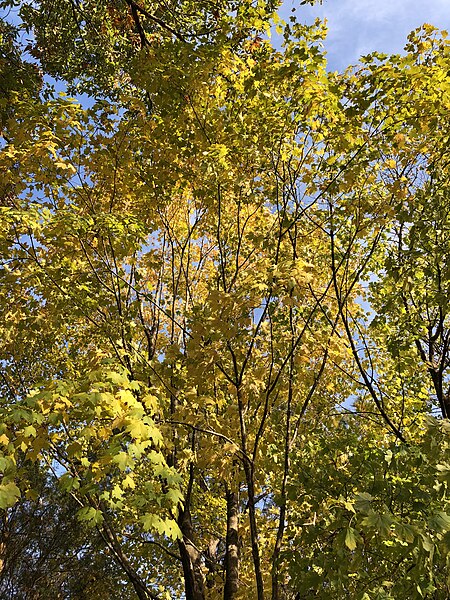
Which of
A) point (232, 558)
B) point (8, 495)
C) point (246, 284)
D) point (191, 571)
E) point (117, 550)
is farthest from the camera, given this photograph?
point (232, 558)

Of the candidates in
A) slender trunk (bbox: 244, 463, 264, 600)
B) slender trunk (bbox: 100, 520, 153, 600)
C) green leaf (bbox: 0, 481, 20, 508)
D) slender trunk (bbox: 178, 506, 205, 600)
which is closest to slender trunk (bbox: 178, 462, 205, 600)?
slender trunk (bbox: 178, 506, 205, 600)

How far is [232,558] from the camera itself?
18.6 feet

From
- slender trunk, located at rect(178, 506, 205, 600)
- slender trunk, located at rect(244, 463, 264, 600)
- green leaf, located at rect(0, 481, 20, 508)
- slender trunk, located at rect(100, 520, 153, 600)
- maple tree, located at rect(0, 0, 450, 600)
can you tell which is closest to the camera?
green leaf, located at rect(0, 481, 20, 508)

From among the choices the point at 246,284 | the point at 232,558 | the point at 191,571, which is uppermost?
the point at 246,284

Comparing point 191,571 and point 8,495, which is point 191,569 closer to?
point 191,571

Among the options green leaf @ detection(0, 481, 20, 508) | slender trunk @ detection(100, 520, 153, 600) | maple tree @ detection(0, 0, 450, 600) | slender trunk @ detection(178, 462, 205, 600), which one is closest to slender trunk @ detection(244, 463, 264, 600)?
maple tree @ detection(0, 0, 450, 600)

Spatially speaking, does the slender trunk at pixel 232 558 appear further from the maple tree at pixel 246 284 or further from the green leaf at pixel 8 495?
the green leaf at pixel 8 495

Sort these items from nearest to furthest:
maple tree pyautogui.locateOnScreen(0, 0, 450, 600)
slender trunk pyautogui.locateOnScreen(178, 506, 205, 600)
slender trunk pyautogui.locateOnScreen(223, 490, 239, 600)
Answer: maple tree pyautogui.locateOnScreen(0, 0, 450, 600) < slender trunk pyautogui.locateOnScreen(178, 506, 205, 600) < slender trunk pyautogui.locateOnScreen(223, 490, 239, 600)

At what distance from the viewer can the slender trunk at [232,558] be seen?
541 cm

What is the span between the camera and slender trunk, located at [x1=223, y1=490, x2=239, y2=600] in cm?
541

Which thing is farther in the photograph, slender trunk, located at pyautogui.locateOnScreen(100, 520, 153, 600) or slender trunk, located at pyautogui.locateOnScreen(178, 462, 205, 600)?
slender trunk, located at pyautogui.locateOnScreen(178, 462, 205, 600)

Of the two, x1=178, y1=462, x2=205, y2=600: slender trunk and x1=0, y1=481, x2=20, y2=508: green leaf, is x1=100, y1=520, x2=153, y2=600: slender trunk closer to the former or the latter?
x1=178, y1=462, x2=205, y2=600: slender trunk

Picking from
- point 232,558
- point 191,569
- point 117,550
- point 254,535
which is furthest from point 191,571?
point 254,535

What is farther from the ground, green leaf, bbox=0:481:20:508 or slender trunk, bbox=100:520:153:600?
slender trunk, bbox=100:520:153:600
